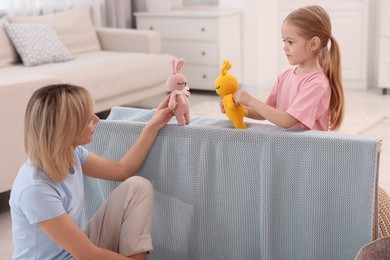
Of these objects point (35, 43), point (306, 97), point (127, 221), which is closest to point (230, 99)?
point (306, 97)

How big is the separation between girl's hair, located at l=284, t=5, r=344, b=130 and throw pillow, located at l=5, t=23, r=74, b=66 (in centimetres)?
270

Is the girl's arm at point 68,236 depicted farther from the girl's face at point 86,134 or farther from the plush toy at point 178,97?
the plush toy at point 178,97

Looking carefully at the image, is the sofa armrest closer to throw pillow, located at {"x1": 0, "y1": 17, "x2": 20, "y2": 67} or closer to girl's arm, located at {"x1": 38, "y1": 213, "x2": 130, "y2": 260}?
throw pillow, located at {"x1": 0, "y1": 17, "x2": 20, "y2": 67}

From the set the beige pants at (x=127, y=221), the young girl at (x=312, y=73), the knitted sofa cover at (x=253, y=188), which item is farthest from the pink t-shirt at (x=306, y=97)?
the beige pants at (x=127, y=221)

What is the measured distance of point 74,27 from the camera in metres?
5.04

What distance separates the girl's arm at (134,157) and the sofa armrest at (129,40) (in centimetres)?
301

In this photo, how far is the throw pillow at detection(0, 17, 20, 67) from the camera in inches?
178

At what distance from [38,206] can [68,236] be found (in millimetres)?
110

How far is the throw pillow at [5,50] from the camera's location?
178 inches

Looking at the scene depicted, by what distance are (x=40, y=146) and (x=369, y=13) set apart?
14.0 ft

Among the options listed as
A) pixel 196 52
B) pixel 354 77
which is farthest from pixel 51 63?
pixel 354 77

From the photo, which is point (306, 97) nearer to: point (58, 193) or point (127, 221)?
point (127, 221)

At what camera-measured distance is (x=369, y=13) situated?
5.50 metres

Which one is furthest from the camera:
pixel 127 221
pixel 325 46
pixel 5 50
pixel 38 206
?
pixel 5 50
